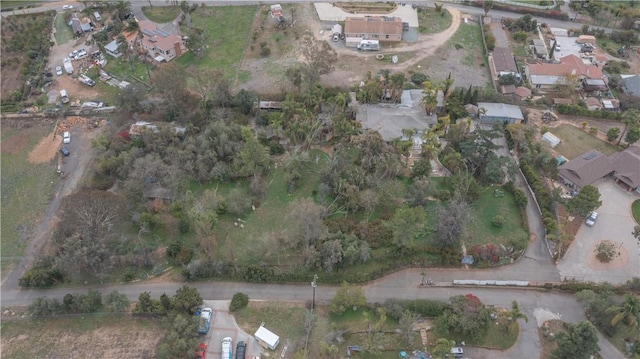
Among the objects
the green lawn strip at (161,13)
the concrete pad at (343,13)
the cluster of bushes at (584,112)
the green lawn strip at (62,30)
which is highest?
the concrete pad at (343,13)

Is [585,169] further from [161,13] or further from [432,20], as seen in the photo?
[161,13]

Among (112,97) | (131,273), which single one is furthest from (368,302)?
(112,97)

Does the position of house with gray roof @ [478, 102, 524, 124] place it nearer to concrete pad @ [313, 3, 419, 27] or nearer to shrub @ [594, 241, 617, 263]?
shrub @ [594, 241, 617, 263]

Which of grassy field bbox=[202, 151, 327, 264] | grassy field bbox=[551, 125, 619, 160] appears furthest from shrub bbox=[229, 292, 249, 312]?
grassy field bbox=[551, 125, 619, 160]

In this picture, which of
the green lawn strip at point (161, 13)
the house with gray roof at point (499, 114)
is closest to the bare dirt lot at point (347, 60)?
the house with gray roof at point (499, 114)

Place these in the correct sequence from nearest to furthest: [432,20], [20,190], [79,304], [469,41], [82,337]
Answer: [82,337] < [79,304] < [20,190] < [469,41] < [432,20]

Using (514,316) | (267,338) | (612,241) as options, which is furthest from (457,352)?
(612,241)

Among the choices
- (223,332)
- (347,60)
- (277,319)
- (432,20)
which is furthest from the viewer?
(432,20)

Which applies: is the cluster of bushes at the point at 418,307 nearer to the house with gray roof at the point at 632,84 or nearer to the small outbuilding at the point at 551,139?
the small outbuilding at the point at 551,139
